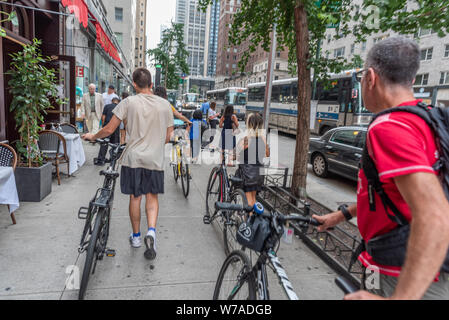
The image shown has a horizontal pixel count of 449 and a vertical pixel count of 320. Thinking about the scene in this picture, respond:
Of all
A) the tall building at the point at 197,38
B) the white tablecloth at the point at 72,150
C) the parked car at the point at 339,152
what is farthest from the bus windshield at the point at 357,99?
the tall building at the point at 197,38

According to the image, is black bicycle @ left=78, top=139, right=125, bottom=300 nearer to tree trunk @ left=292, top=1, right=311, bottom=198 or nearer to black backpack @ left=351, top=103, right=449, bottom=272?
black backpack @ left=351, top=103, right=449, bottom=272

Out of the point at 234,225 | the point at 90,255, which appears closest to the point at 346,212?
the point at 234,225

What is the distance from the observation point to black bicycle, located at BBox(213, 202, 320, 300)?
1.85 meters

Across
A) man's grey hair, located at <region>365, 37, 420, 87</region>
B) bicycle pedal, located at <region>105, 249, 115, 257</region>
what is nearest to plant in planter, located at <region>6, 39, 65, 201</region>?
bicycle pedal, located at <region>105, 249, 115, 257</region>

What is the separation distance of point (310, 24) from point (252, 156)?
2.82 meters

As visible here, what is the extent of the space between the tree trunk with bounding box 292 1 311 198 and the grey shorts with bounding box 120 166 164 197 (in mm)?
2976

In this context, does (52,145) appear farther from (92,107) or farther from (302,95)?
(302,95)

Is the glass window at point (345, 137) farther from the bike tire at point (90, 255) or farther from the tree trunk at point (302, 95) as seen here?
the bike tire at point (90, 255)

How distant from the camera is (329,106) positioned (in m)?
16.7
